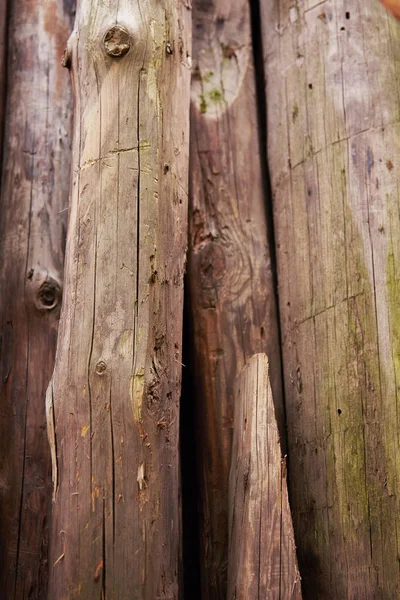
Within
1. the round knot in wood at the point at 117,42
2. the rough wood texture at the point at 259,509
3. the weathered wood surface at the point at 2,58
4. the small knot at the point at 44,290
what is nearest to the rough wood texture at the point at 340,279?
the rough wood texture at the point at 259,509

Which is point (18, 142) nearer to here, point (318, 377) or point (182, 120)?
point (182, 120)

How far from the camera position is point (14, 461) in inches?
129

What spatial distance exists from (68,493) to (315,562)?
98cm

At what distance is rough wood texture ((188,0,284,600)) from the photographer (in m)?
3.33

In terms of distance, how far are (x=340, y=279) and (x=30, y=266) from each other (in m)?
1.32

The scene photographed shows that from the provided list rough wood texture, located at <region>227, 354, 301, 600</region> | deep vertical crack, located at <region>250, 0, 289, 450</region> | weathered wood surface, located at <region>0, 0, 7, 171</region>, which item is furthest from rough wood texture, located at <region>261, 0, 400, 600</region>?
weathered wood surface, located at <region>0, 0, 7, 171</region>

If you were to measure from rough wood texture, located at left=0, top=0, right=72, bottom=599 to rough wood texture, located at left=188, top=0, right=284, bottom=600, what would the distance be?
0.61m

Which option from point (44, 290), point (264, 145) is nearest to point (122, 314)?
point (44, 290)

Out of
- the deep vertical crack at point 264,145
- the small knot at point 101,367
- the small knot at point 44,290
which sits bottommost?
the small knot at point 101,367


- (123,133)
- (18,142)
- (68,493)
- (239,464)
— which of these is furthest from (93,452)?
(18,142)

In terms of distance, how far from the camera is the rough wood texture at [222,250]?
3.33m

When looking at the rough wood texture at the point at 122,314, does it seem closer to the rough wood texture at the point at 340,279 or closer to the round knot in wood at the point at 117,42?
the round knot in wood at the point at 117,42

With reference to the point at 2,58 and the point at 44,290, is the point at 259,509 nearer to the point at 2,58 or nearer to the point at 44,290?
the point at 44,290

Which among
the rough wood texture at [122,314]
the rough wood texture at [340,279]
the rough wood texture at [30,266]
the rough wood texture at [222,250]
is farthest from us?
the rough wood texture at [222,250]
